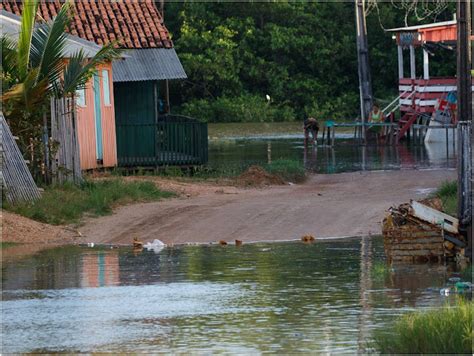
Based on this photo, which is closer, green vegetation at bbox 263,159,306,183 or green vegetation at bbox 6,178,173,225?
green vegetation at bbox 6,178,173,225

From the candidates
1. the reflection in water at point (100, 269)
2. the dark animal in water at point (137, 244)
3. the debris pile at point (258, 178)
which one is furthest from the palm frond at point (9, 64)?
the debris pile at point (258, 178)

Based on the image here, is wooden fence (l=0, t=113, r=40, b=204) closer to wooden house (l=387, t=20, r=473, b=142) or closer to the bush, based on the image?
wooden house (l=387, t=20, r=473, b=142)

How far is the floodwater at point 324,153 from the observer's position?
31484 millimetres

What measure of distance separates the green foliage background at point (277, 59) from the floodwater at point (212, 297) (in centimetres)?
3774

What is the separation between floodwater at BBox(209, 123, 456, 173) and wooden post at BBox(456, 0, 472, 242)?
14157mm

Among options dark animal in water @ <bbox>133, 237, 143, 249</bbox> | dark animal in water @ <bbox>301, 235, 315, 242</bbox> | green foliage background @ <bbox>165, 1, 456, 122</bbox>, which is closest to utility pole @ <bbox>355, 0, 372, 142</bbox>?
green foliage background @ <bbox>165, 1, 456, 122</bbox>

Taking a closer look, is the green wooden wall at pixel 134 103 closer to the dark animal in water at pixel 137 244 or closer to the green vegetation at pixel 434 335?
the dark animal in water at pixel 137 244

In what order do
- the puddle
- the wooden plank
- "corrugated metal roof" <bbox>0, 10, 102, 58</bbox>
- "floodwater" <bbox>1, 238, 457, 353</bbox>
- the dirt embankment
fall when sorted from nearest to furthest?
"floodwater" <bbox>1, 238, 457, 353</bbox> → the wooden plank → the dirt embankment → "corrugated metal roof" <bbox>0, 10, 102, 58</bbox> → the puddle

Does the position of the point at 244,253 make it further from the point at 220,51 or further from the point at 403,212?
the point at 220,51

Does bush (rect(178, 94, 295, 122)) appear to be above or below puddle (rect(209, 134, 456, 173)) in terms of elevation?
→ above

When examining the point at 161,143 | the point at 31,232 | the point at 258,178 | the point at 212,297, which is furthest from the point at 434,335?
the point at 161,143

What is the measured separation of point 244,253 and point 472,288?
13.9 feet

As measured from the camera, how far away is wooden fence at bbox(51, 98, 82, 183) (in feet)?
71.6

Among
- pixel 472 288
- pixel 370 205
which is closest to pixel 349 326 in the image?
pixel 472 288
